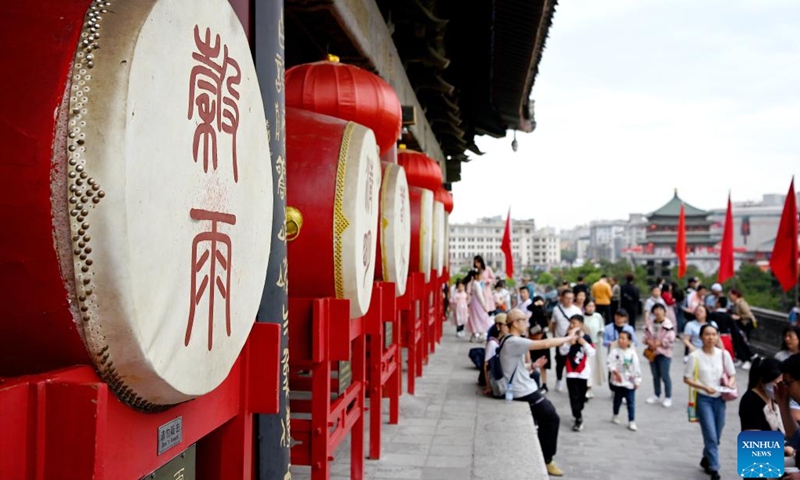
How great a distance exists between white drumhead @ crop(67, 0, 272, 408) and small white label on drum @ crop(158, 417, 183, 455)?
0.10 meters

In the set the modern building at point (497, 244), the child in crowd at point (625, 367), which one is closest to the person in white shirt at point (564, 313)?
the child in crowd at point (625, 367)

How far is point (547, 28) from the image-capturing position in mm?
6992

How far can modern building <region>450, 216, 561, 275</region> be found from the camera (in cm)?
9794

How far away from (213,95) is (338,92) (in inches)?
87.3

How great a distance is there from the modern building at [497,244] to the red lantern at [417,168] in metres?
78.4

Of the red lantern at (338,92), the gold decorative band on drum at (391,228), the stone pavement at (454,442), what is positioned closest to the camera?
the red lantern at (338,92)

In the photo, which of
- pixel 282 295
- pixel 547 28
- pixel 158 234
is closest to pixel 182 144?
pixel 158 234

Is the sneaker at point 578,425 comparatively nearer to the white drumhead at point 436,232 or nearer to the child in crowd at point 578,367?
the child in crowd at point 578,367

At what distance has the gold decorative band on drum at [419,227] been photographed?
256 inches

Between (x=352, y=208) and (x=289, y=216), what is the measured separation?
0.29 metres

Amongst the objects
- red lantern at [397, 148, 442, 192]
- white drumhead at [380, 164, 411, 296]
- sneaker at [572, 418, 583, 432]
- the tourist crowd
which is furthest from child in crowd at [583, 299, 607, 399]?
white drumhead at [380, 164, 411, 296]

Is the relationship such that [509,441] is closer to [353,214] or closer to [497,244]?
[353,214]

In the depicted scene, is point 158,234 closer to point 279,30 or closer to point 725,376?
point 279,30

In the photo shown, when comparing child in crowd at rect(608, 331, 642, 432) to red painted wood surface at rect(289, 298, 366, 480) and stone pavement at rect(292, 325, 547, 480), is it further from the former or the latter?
red painted wood surface at rect(289, 298, 366, 480)
